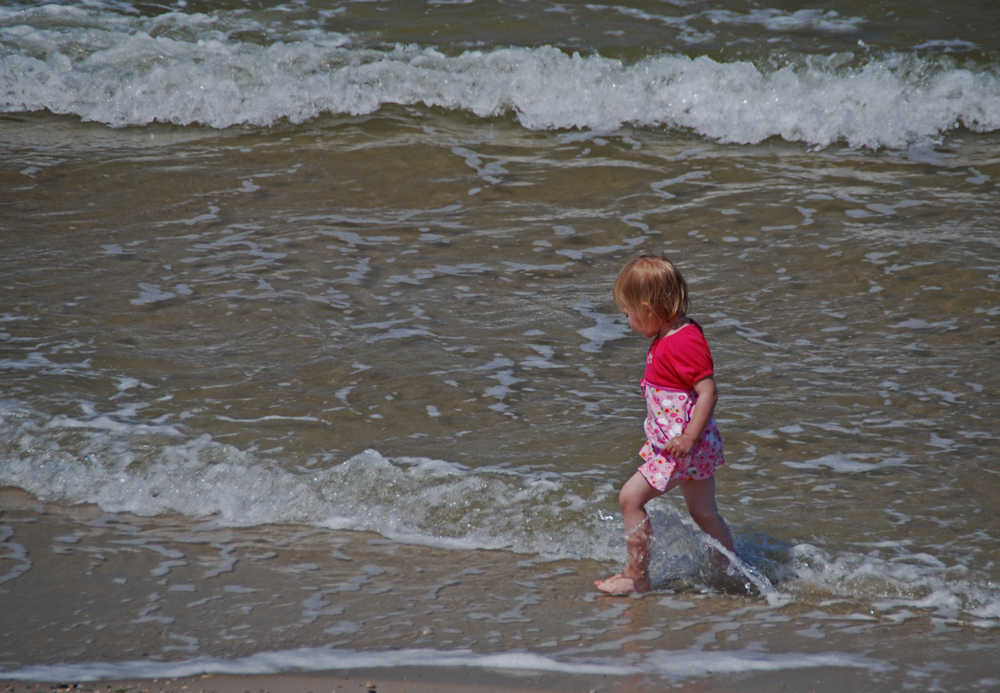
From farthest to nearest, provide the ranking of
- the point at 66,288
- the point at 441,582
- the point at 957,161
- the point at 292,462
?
the point at 957,161, the point at 66,288, the point at 292,462, the point at 441,582

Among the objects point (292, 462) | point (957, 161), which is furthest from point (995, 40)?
point (292, 462)

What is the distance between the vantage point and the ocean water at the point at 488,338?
2.73 m

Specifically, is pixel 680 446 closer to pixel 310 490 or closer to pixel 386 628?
pixel 386 628

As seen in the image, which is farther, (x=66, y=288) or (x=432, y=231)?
(x=432, y=231)

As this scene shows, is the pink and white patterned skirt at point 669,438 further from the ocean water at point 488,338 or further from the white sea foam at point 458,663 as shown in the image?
the white sea foam at point 458,663

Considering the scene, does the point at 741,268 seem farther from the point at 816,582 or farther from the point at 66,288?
the point at 66,288

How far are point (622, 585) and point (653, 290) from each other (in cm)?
101

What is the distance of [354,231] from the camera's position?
21.5 feet

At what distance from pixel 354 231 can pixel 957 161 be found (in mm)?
5661

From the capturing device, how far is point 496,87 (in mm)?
9523

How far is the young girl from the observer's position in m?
2.72

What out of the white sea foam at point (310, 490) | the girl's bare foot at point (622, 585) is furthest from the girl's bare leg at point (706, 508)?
the white sea foam at point (310, 490)

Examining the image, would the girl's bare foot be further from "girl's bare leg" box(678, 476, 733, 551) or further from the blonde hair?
the blonde hair

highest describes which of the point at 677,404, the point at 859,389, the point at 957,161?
the point at 957,161
